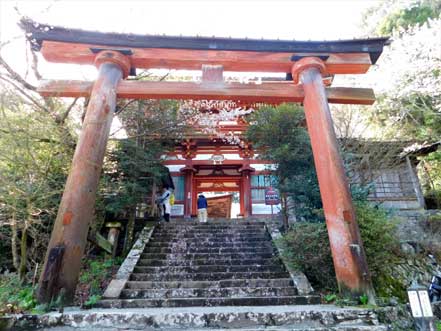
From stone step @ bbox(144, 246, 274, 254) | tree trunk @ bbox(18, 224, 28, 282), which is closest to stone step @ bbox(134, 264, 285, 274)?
stone step @ bbox(144, 246, 274, 254)

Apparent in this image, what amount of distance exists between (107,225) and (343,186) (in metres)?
6.34

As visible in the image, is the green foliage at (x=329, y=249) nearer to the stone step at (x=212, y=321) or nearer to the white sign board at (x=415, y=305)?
the white sign board at (x=415, y=305)

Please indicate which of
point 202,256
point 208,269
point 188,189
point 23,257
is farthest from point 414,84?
point 23,257

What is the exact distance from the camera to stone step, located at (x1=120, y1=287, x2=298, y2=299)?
4492mm

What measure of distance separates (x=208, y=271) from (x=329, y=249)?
2.51m

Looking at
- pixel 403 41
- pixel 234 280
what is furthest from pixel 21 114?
pixel 403 41

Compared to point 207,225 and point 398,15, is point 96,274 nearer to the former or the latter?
point 207,225

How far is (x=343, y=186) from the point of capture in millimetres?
3740

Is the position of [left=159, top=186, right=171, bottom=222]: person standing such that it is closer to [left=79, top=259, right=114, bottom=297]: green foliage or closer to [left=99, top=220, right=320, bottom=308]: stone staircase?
[left=99, top=220, right=320, bottom=308]: stone staircase

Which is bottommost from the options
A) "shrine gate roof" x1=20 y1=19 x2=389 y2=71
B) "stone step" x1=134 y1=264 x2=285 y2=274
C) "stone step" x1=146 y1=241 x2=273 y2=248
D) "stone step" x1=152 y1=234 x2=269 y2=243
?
"stone step" x1=134 y1=264 x2=285 y2=274

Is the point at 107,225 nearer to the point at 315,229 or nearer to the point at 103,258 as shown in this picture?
the point at 103,258

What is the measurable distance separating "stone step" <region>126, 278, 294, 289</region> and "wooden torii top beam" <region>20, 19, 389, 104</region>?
341cm

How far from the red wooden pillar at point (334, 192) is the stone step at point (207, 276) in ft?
6.56

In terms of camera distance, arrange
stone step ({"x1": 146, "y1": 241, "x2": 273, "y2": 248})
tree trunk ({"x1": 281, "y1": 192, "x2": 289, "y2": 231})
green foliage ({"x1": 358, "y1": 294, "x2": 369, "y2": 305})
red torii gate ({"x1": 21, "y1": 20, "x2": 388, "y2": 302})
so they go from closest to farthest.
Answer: green foliage ({"x1": 358, "y1": 294, "x2": 369, "y2": 305})
red torii gate ({"x1": 21, "y1": 20, "x2": 388, "y2": 302})
stone step ({"x1": 146, "y1": 241, "x2": 273, "y2": 248})
tree trunk ({"x1": 281, "y1": 192, "x2": 289, "y2": 231})
